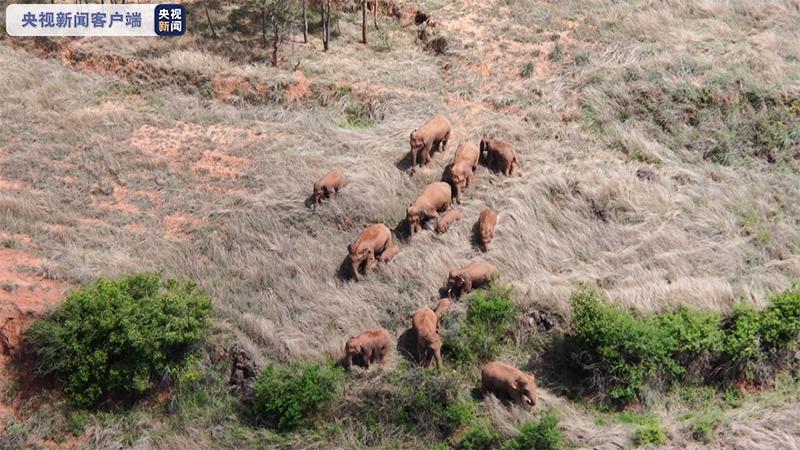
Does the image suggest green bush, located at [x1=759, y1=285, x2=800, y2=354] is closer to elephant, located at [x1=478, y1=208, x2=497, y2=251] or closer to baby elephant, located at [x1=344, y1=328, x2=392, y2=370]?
elephant, located at [x1=478, y1=208, x2=497, y2=251]

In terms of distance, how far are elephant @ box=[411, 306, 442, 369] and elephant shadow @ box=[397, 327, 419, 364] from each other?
15cm

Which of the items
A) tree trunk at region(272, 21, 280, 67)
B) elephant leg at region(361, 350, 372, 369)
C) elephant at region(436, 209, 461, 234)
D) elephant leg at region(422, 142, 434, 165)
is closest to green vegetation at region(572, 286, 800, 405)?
elephant at region(436, 209, 461, 234)

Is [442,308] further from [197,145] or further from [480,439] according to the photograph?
[197,145]

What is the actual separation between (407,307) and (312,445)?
3.48 meters

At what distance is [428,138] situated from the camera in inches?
781

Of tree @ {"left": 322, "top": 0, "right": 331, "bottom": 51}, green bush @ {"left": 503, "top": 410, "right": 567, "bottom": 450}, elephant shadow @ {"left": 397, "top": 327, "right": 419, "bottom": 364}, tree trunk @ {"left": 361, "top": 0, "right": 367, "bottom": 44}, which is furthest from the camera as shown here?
tree trunk @ {"left": 361, "top": 0, "right": 367, "bottom": 44}

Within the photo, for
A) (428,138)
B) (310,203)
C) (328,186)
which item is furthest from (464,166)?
(310,203)

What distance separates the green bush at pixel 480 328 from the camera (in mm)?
16156

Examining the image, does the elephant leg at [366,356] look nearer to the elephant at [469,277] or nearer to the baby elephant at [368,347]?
the baby elephant at [368,347]

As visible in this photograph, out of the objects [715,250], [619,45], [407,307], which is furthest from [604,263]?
[619,45]

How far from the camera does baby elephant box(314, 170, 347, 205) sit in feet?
62.3

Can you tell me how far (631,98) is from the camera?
22.5 m

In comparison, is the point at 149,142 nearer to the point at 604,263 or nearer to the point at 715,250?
the point at 604,263

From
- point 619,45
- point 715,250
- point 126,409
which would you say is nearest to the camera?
point 126,409
